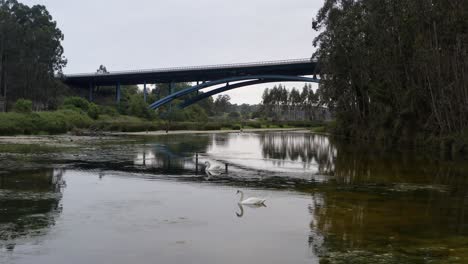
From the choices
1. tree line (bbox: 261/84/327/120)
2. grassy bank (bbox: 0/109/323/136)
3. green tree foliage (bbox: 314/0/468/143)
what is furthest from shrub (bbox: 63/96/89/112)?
tree line (bbox: 261/84/327/120)

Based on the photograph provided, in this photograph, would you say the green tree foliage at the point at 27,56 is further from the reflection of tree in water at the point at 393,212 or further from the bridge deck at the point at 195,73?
the reflection of tree in water at the point at 393,212

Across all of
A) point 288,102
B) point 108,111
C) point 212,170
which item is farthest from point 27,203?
point 288,102

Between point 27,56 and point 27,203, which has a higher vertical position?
point 27,56

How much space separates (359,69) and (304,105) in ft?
306

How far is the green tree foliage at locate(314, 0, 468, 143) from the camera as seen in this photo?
139 ft

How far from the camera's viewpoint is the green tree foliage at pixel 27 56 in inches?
3250

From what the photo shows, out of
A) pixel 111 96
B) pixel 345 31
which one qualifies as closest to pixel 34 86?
pixel 111 96

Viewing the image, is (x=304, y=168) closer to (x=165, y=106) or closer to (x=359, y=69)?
(x=359, y=69)

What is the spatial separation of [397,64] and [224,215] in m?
37.9

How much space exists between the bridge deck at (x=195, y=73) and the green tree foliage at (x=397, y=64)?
33386 mm

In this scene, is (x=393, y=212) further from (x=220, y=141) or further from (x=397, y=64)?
(x=220, y=141)

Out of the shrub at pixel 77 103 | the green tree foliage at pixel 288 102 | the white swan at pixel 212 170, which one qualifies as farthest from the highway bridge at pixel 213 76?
the white swan at pixel 212 170

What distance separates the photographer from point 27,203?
16344mm

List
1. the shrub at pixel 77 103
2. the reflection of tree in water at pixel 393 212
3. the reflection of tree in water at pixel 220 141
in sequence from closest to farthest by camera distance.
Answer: the reflection of tree in water at pixel 393 212, the reflection of tree in water at pixel 220 141, the shrub at pixel 77 103
